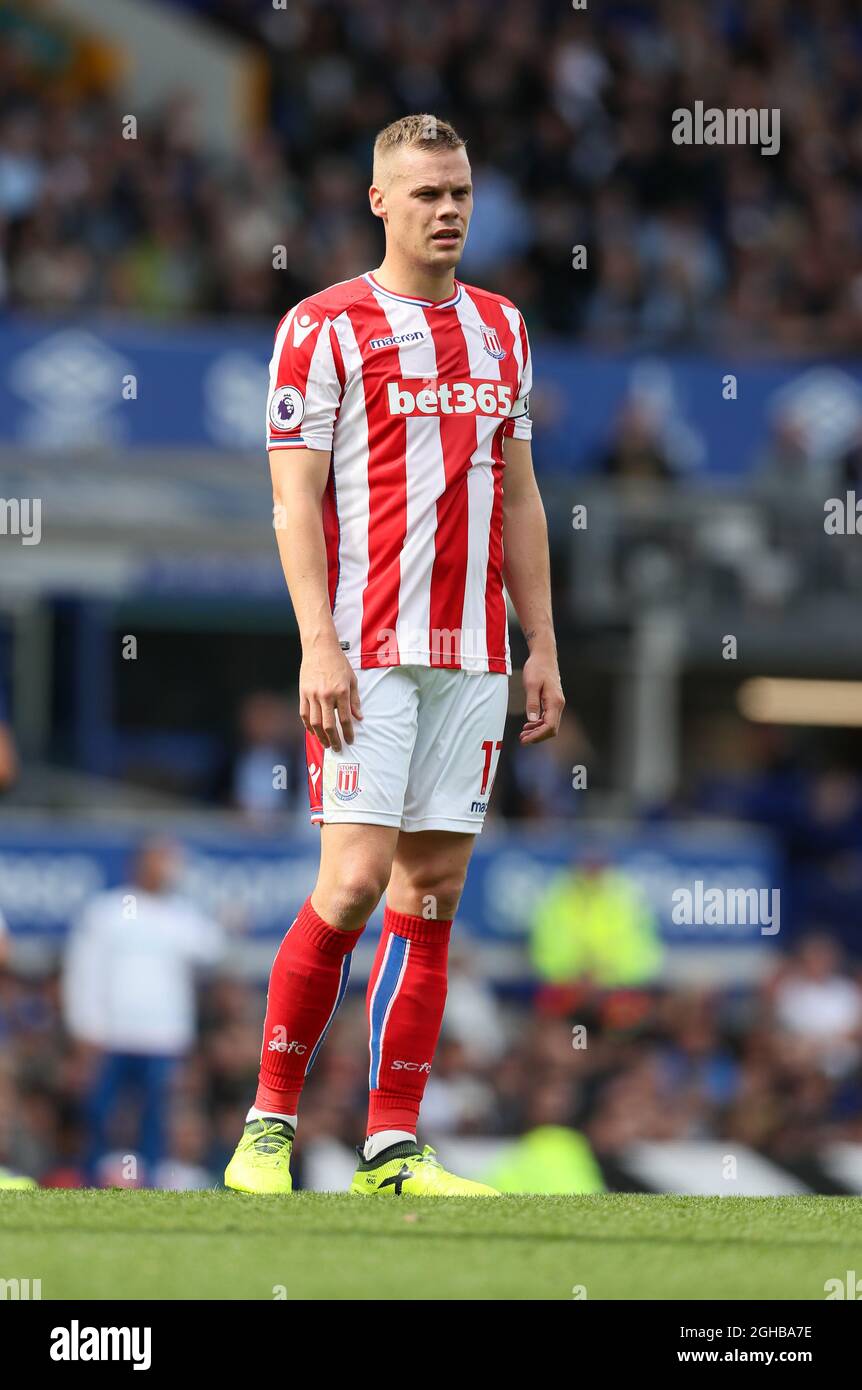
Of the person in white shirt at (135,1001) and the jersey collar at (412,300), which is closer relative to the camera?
the jersey collar at (412,300)

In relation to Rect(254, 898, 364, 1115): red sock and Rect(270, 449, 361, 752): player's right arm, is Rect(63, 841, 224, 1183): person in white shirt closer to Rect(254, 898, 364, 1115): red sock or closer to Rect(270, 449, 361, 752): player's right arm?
Rect(254, 898, 364, 1115): red sock

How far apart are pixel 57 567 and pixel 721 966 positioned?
17.7ft

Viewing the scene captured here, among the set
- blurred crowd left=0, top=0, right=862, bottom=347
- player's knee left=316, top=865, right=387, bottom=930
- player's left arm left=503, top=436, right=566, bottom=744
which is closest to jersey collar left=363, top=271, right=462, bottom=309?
player's left arm left=503, top=436, right=566, bottom=744

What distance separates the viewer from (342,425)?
16.7 ft

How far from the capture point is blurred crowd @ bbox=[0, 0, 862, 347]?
1625 centimetres

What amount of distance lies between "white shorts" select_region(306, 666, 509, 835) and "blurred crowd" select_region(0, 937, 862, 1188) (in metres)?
4.80

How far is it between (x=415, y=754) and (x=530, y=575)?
573 millimetres

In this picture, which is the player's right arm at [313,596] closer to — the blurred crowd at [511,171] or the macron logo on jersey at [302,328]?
the macron logo on jersey at [302,328]

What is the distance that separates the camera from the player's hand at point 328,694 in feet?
16.1

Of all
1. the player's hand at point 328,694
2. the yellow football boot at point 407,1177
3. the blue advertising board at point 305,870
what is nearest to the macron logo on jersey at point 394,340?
the player's hand at point 328,694

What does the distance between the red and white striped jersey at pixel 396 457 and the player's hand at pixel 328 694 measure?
0.12 m

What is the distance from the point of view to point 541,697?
5.32 metres

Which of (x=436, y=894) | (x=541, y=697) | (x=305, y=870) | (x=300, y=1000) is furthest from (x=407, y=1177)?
(x=305, y=870)
